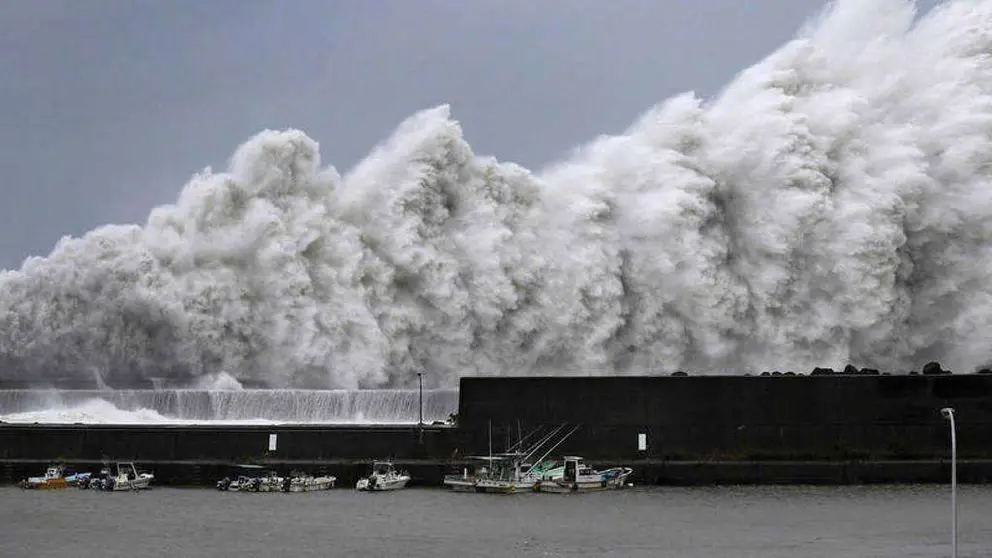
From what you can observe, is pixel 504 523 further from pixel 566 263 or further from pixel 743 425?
pixel 566 263

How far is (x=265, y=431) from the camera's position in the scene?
106 feet

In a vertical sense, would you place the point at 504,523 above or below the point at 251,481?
below

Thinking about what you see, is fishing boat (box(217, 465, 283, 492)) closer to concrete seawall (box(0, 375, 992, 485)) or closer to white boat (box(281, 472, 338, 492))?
white boat (box(281, 472, 338, 492))

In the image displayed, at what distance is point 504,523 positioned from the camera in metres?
27.1

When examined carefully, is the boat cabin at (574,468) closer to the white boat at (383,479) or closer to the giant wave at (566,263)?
the white boat at (383,479)

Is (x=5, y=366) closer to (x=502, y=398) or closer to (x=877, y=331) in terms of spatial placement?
(x=502, y=398)

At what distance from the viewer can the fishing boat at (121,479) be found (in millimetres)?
31797

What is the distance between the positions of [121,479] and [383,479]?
5.65 m

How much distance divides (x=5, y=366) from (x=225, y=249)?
721 cm

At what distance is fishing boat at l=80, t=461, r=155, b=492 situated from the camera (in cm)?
3180

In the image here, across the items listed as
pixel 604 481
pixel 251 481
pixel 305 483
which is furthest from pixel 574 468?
pixel 251 481

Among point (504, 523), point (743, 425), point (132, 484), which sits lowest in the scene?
point (504, 523)

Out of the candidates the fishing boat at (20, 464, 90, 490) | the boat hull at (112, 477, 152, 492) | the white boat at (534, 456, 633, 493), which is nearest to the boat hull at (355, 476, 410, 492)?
the white boat at (534, 456, 633, 493)

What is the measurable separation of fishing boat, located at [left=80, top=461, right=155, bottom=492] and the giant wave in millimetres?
11109
